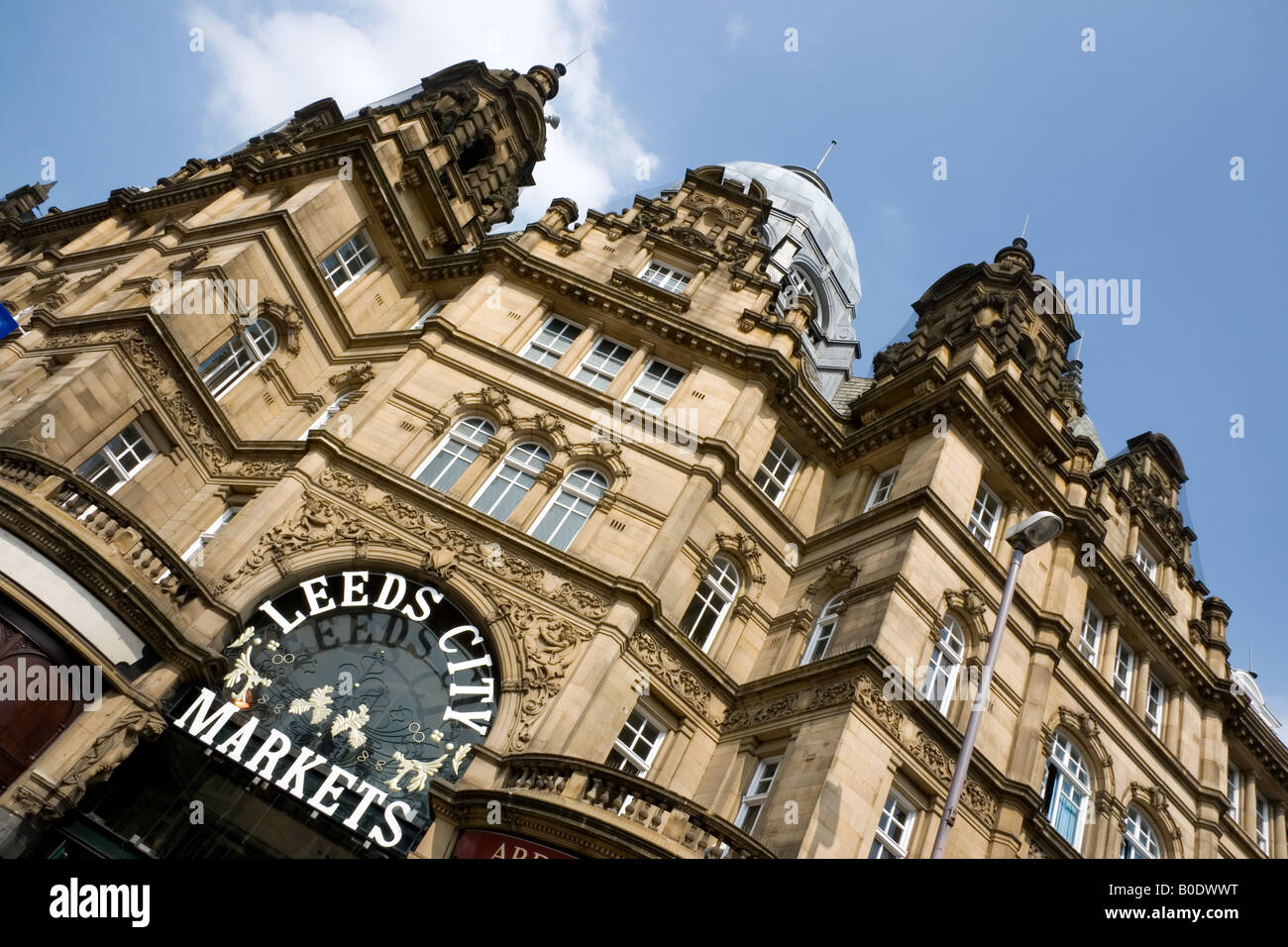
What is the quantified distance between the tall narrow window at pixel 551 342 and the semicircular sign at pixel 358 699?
828 centimetres

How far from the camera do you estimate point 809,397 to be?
2606 cm

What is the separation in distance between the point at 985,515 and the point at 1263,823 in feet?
49.6

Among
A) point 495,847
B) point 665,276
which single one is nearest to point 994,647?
point 495,847

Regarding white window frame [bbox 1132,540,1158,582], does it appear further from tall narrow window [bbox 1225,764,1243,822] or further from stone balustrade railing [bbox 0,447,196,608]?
stone balustrade railing [bbox 0,447,196,608]

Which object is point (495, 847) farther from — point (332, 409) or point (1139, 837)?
point (1139, 837)

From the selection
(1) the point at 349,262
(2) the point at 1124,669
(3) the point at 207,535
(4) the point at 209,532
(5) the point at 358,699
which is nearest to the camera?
(5) the point at 358,699

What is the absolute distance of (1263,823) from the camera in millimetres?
29266

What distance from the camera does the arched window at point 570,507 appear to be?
67.8ft

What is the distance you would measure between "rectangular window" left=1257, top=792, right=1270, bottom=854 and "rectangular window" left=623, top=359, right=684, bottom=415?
22910 millimetres

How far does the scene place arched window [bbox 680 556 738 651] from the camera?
2103 centimetres

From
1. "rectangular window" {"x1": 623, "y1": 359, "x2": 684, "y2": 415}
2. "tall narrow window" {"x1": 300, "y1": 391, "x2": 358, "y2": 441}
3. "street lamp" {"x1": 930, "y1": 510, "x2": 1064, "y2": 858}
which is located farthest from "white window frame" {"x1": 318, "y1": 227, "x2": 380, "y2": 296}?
"street lamp" {"x1": 930, "y1": 510, "x2": 1064, "y2": 858}

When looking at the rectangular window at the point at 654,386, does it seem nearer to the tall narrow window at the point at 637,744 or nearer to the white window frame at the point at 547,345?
the white window frame at the point at 547,345
